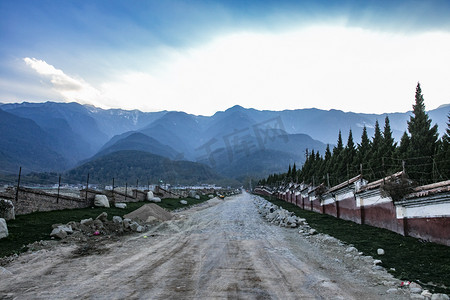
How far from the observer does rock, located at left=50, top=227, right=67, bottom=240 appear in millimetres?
13383

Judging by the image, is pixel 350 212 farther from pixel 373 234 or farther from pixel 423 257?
pixel 423 257

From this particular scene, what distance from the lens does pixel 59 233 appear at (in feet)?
44.2

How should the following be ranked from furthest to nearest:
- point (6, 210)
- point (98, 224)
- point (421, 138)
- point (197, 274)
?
1. point (421, 138)
2. point (98, 224)
3. point (6, 210)
4. point (197, 274)

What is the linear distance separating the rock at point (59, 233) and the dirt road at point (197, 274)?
4.52 feet

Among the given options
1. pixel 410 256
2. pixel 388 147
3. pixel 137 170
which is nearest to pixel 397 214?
pixel 410 256

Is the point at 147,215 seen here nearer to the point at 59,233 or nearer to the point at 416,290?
the point at 59,233

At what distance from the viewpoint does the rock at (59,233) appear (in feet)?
43.9

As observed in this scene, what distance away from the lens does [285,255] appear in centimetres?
1050

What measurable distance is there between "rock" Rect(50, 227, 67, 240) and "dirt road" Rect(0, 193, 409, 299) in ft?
4.52

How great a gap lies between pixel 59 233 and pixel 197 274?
868cm

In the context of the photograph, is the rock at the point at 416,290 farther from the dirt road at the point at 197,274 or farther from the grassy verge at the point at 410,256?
the dirt road at the point at 197,274

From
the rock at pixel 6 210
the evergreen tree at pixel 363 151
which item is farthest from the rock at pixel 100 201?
the evergreen tree at pixel 363 151

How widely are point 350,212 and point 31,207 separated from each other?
778 inches

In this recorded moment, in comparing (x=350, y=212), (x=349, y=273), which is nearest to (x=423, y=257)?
→ (x=349, y=273)
